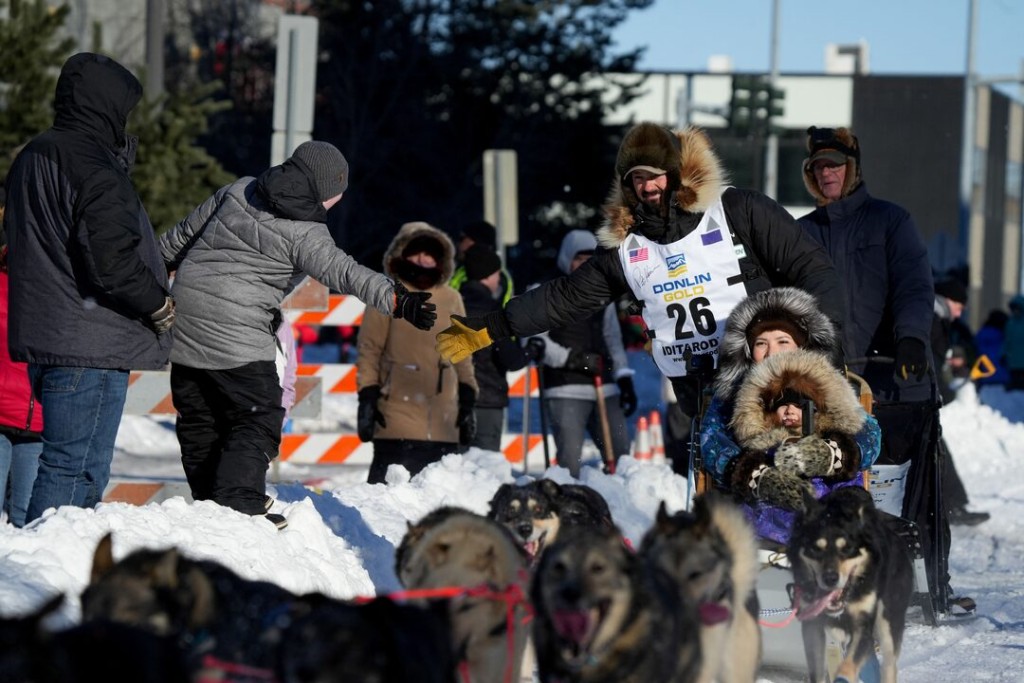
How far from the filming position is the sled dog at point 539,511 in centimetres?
614

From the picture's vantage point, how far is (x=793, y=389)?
20.9 feet

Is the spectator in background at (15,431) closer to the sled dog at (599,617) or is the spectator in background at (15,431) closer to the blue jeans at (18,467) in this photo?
the blue jeans at (18,467)

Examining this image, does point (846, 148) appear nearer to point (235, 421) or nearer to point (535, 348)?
point (535, 348)

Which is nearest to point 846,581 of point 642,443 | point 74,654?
point 74,654

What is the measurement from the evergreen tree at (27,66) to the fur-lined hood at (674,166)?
967 centimetres

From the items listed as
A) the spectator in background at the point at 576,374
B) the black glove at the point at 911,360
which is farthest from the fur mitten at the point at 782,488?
the spectator in background at the point at 576,374

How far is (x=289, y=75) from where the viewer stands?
1085cm

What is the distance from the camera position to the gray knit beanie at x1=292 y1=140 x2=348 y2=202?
6945 millimetres

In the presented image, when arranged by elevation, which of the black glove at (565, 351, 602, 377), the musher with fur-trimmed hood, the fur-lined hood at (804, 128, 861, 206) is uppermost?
the fur-lined hood at (804, 128, 861, 206)

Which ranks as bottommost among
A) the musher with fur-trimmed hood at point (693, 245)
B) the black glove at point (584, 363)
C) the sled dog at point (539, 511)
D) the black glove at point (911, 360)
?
the sled dog at point (539, 511)

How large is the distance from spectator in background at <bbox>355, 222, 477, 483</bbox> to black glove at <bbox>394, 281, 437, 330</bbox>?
7.51 ft

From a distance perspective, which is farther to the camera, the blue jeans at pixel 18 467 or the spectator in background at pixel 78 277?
the blue jeans at pixel 18 467

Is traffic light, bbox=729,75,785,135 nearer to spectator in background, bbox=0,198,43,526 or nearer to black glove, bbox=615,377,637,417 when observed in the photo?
black glove, bbox=615,377,637,417

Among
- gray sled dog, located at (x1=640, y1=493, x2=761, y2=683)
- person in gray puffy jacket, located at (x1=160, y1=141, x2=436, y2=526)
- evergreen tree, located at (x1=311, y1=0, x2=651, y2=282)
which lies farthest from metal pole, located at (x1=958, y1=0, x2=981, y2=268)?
gray sled dog, located at (x1=640, y1=493, x2=761, y2=683)
